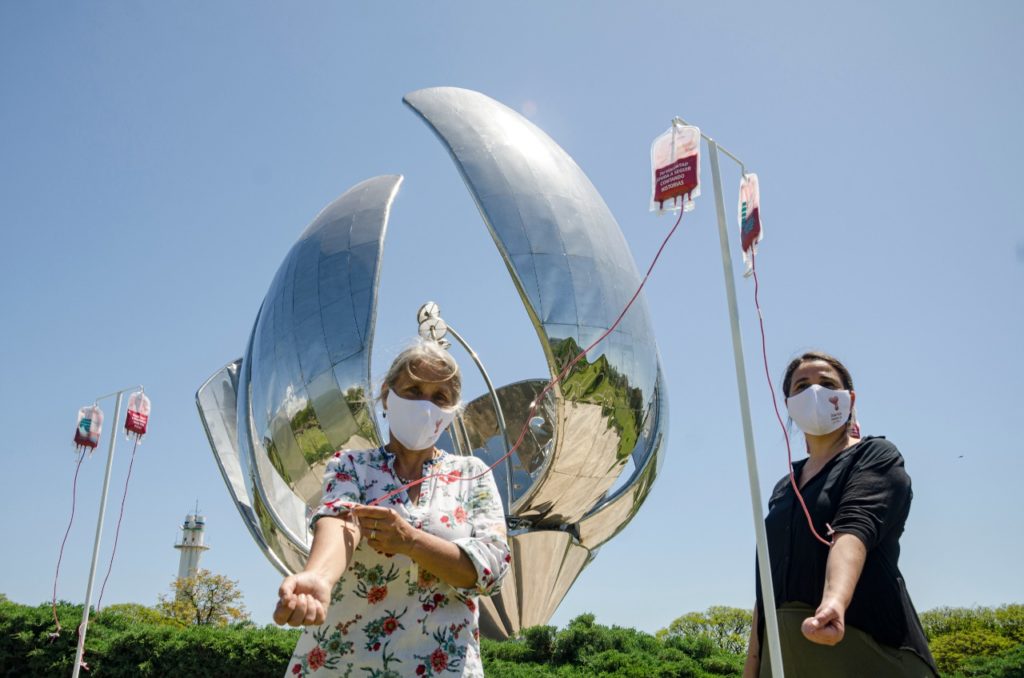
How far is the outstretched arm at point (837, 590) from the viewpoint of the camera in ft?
5.40

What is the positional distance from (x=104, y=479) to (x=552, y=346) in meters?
5.62

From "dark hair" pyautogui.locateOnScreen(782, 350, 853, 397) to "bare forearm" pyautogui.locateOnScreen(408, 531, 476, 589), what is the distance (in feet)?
4.17

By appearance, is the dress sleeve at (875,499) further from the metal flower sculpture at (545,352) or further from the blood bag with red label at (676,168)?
the metal flower sculpture at (545,352)

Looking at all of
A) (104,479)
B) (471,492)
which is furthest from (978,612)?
(471,492)

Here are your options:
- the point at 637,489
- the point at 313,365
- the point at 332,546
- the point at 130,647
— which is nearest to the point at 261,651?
the point at 130,647

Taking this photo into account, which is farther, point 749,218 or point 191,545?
point 191,545

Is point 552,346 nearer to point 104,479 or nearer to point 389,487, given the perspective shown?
point 389,487

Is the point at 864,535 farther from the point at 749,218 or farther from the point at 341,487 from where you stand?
the point at 749,218

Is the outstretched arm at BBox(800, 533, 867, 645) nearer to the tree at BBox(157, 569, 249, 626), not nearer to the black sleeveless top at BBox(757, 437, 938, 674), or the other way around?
the black sleeveless top at BBox(757, 437, 938, 674)

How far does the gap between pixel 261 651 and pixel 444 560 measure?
233 inches

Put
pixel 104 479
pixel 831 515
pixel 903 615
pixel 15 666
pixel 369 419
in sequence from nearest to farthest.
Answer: pixel 903 615
pixel 831 515
pixel 369 419
pixel 15 666
pixel 104 479

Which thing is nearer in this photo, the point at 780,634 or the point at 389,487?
the point at 389,487

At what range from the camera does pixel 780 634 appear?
2.18 metres

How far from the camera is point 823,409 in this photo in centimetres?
236
